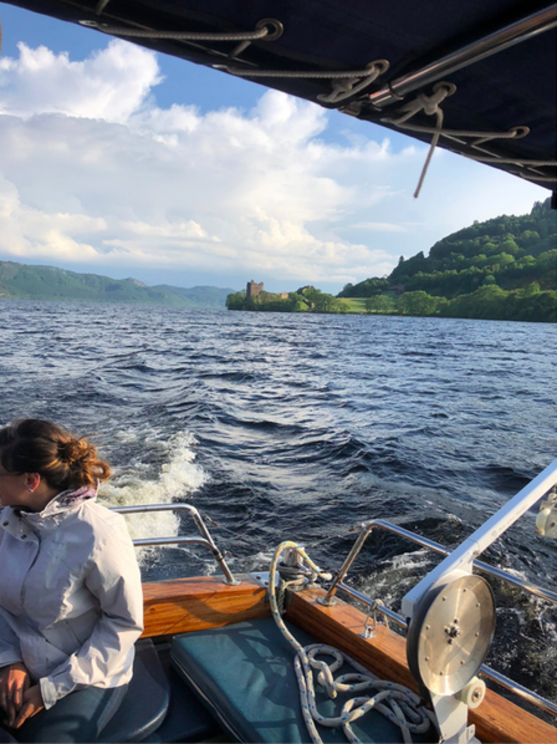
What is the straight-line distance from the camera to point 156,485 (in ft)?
23.0

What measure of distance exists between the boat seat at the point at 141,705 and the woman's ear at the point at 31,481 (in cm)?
81

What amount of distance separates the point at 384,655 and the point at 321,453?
24.4 feet

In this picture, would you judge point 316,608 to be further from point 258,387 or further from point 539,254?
point 539,254

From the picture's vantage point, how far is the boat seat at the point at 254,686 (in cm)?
168

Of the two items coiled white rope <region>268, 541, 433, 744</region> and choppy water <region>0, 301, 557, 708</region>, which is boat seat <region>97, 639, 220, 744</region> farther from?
choppy water <region>0, 301, 557, 708</region>

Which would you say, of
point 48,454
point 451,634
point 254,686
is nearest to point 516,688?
point 451,634

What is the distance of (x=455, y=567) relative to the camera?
4.40 ft

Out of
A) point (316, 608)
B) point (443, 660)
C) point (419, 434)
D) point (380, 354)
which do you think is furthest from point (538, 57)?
point (380, 354)

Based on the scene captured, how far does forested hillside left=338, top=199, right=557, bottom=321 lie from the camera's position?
8062 cm

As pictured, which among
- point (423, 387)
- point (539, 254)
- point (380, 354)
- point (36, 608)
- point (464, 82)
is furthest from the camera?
point (539, 254)

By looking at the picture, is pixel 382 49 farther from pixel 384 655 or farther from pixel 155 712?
pixel 155 712

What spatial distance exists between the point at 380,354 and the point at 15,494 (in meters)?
29.6

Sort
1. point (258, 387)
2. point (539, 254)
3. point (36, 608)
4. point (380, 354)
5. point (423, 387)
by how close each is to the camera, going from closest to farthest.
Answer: point (36, 608) < point (258, 387) < point (423, 387) < point (380, 354) < point (539, 254)

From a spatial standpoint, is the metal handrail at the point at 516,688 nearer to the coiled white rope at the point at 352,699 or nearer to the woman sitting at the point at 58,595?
the coiled white rope at the point at 352,699
